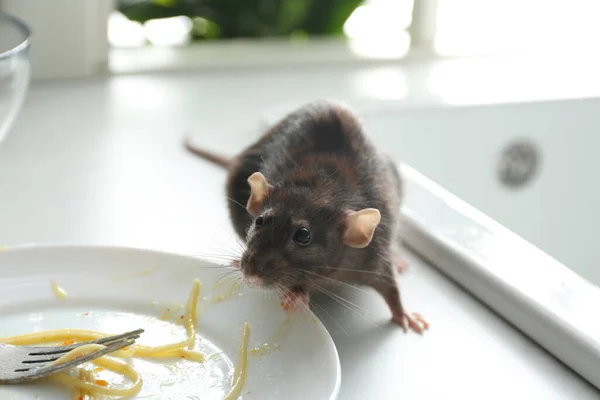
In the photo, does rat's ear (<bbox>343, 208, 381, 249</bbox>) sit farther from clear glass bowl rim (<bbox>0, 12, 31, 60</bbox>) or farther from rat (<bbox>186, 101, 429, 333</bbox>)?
clear glass bowl rim (<bbox>0, 12, 31, 60</bbox>)

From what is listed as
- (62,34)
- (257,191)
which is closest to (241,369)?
(257,191)

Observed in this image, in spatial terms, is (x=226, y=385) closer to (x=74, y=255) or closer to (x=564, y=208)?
(x=74, y=255)

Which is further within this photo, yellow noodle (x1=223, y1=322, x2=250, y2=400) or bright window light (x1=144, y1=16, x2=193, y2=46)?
bright window light (x1=144, y1=16, x2=193, y2=46)

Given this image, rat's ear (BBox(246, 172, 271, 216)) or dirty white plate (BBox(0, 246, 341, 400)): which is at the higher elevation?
rat's ear (BBox(246, 172, 271, 216))

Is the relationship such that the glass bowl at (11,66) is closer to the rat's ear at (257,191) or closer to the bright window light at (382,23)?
the rat's ear at (257,191)

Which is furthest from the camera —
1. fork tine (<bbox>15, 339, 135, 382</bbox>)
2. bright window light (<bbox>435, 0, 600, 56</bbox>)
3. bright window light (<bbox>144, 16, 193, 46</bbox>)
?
bright window light (<bbox>144, 16, 193, 46</bbox>)

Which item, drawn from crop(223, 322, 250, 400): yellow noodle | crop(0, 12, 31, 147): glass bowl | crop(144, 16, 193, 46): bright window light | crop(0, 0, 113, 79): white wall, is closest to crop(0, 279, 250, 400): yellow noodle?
crop(223, 322, 250, 400): yellow noodle
